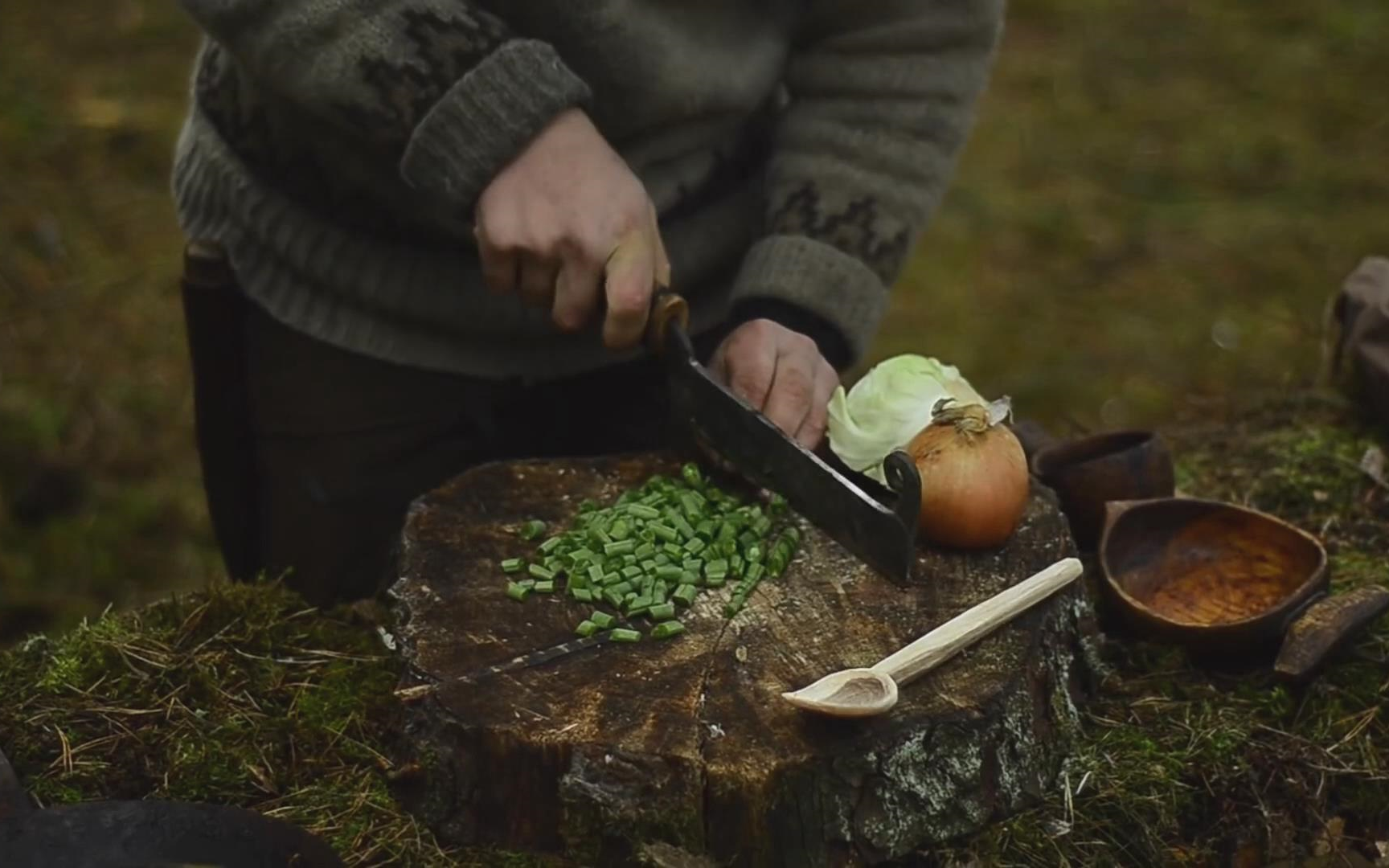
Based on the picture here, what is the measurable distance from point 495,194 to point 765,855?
91cm

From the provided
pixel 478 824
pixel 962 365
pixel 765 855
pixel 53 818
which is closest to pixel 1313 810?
pixel 765 855

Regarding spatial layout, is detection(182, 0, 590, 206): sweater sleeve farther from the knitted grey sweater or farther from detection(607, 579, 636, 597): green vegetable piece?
detection(607, 579, 636, 597): green vegetable piece

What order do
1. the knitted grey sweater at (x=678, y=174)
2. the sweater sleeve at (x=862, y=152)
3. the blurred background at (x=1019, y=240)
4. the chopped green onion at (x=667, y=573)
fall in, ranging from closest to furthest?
the chopped green onion at (x=667, y=573)
the knitted grey sweater at (x=678, y=174)
the sweater sleeve at (x=862, y=152)
the blurred background at (x=1019, y=240)

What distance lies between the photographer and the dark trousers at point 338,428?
2.58 meters

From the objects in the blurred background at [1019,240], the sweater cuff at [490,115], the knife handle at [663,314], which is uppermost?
the sweater cuff at [490,115]

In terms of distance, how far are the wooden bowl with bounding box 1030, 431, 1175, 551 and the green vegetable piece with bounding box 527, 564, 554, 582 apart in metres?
0.86

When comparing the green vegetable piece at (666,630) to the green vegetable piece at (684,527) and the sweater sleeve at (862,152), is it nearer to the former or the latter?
the green vegetable piece at (684,527)

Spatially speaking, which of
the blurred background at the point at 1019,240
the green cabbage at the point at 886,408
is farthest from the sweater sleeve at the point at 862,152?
the blurred background at the point at 1019,240

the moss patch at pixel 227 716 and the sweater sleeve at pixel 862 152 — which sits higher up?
the sweater sleeve at pixel 862 152

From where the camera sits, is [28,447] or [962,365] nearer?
[28,447]

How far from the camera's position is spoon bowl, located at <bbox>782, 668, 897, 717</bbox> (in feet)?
5.27

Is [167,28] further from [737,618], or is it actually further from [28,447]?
[737,618]

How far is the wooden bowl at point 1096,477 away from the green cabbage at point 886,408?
0.30 metres

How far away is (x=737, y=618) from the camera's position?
1845 millimetres
